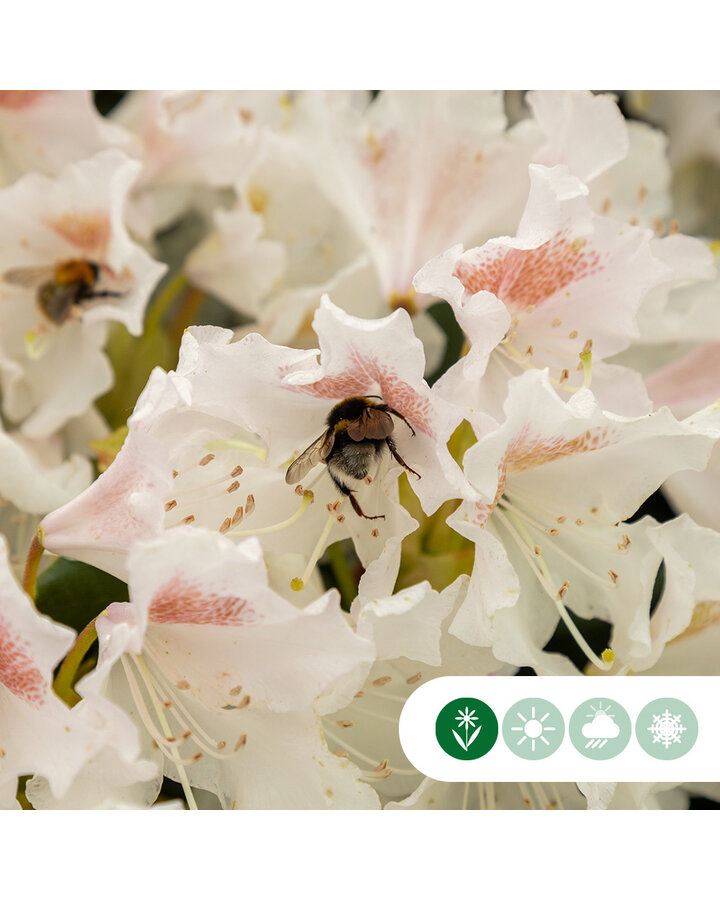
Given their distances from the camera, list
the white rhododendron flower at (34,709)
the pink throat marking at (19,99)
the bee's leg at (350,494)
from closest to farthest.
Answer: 1. the white rhododendron flower at (34,709)
2. the bee's leg at (350,494)
3. the pink throat marking at (19,99)

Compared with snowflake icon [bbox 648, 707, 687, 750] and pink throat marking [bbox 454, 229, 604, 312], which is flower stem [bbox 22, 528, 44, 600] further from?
snowflake icon [bbox 648, 707, 687, 750]

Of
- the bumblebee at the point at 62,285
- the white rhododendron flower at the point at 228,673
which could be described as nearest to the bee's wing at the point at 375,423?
the white rhododendron flower at the point at 228,673

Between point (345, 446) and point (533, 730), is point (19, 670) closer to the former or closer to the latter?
point (345, 446)

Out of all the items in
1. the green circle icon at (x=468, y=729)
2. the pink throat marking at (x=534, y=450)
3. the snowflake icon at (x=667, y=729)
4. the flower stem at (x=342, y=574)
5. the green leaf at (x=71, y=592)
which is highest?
the pink throat marking at (x=534, y=450)

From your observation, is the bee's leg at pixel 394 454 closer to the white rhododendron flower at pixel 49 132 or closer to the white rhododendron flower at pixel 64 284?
the white rhododendron flower at pixel 64 284

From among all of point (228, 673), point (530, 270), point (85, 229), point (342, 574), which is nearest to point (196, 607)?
point (228, 673)
